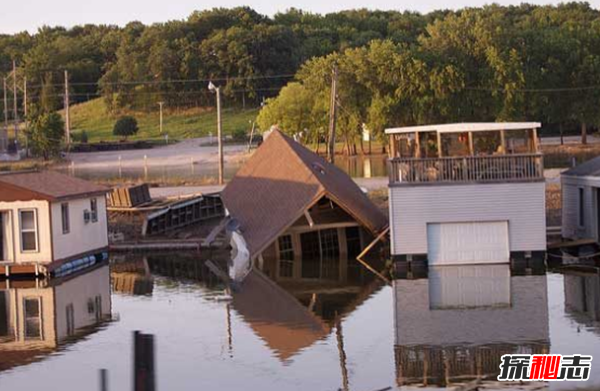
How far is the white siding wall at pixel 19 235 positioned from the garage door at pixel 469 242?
37.0ft

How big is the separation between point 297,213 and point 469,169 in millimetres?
5509

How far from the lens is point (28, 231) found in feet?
109

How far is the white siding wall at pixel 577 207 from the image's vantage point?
3341cm

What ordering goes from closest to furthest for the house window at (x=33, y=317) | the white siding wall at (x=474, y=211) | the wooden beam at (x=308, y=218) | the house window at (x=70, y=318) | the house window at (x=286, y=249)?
the house window at (x=33, y=317), the house window at (x=70, y=318), the white siding wall at (x=474, y=211), the wooden beam at (x=308, y=218), the house window at (x=286, y=249)

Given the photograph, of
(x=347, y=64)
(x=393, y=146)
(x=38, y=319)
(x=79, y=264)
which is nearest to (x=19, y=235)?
(x=79, y=264)

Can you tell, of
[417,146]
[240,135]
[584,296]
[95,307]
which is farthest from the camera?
[240,135]

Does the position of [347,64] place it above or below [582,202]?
above

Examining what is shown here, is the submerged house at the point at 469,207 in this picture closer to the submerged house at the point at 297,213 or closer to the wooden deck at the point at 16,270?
the submerged house at the point at 297,213

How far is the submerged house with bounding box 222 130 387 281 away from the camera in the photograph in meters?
34.1

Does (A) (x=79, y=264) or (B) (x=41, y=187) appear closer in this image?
(B) (x=41, y=187)

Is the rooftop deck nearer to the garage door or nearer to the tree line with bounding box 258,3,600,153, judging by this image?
the garage door

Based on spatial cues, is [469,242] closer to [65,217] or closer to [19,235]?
[65,217]

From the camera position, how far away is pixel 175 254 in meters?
37.9

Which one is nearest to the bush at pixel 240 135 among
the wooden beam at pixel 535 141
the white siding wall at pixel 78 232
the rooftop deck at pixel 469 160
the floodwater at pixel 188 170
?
the floodwater at pixel 188 170
